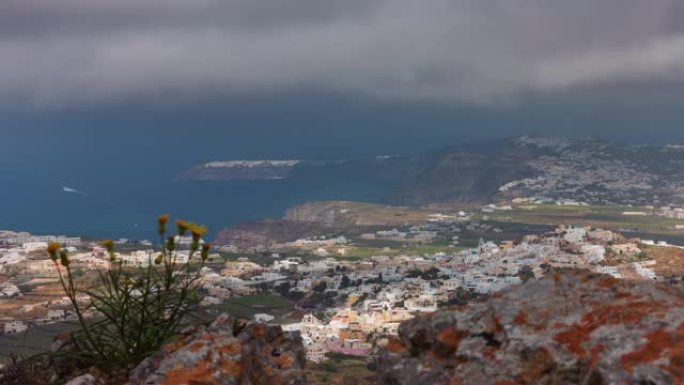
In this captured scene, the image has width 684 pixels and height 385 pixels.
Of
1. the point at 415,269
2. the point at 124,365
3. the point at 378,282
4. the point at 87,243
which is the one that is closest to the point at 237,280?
the point at 378,282

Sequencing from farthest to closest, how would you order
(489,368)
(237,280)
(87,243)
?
(87,243), (237,280), (489,368)

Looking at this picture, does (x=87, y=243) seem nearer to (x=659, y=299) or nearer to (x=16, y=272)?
(x=16, y=272)

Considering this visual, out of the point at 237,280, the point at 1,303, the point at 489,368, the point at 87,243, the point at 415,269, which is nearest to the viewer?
the point at 489,368

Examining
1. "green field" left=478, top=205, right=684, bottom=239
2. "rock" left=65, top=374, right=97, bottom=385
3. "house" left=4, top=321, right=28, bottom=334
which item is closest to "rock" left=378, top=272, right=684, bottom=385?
"rock" left=65, top=374, right=97, bottom=385

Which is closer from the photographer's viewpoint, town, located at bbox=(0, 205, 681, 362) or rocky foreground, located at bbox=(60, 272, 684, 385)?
rocky foreground, located at bbox=(60, 272, 684, 385)

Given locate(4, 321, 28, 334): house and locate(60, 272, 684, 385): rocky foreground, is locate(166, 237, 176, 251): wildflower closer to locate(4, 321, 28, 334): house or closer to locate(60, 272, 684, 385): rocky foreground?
locate(60, 272, 684, 385): rocky foreground

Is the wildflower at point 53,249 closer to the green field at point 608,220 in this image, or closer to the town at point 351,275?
the town at point 351,275

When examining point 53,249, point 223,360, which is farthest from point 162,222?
point 223,360
